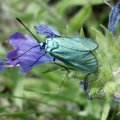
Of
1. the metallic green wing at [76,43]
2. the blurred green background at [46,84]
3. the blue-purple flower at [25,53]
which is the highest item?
the metallic green wing at [76,43]

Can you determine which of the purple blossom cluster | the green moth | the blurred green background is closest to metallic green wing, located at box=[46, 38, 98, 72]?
the green moth

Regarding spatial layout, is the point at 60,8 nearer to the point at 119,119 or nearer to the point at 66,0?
the point at 66,0

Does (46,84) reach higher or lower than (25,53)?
lower

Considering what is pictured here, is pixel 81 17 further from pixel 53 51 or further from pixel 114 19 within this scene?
pixel 53 51

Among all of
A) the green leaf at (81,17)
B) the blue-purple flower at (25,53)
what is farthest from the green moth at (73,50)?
the green leaf at (81,17)

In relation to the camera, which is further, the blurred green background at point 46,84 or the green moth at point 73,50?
the blurred green background at point 46,84

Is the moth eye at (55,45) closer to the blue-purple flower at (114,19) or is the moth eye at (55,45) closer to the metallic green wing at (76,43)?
the metallic green wing at (76,43)

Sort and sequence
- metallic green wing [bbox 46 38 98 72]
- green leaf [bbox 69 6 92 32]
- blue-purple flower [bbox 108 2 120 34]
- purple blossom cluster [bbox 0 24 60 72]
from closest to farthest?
metallic green wing [bbox 46 38 98 72], purple blossom cluster [bbox 0 24 60 72], blue-purple flower [bbox 108 2 120 34], green leaf [bbox 69 6 92 32]

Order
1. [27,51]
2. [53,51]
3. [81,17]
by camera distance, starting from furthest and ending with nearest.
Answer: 1. [81,17]
2. [27,51]
3. [53,51]

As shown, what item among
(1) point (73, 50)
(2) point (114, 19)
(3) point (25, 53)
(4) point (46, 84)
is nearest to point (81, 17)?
(4) point (46, 84)

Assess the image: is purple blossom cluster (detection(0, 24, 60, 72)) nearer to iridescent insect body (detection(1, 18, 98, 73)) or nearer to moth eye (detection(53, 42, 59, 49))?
iridescent insect body (detection(1, 18, 98, 73))

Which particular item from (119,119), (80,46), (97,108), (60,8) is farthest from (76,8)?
(80,46)

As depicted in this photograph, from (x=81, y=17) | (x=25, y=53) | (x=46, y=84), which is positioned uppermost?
(x=25, y=53)

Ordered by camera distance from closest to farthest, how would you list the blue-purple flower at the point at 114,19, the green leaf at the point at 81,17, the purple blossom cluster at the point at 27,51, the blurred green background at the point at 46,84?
the purple blossom cluster at the point at 27,51 → the blue-purple flower at the point at 114,19 → the blurred green background at the point at 46,84 → the green leaf at the point at 81,17
